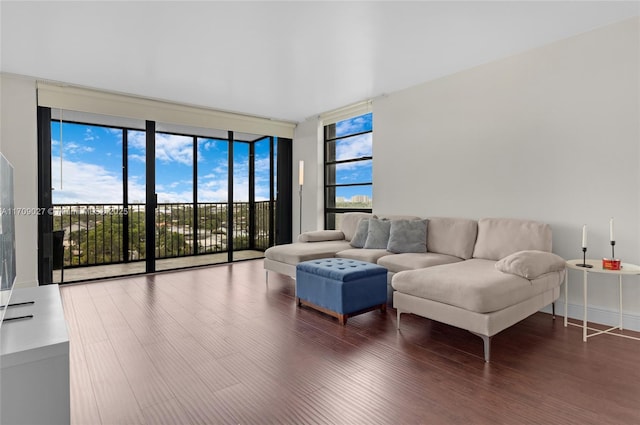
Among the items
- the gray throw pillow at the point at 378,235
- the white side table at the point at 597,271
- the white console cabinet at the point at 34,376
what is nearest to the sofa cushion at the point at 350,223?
the gray throw pillow at the point at 378,235

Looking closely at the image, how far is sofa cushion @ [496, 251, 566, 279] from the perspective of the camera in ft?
8.25

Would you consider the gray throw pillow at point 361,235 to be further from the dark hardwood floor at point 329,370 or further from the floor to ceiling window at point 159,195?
the floor to ceiling window at point 159,195

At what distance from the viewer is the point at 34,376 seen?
3.97 ft

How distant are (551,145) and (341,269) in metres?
2.30

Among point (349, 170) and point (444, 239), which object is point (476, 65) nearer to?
point (444, 239)

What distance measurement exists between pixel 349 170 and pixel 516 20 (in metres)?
3.21

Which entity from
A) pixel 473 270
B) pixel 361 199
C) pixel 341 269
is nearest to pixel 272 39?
pixel 341 269

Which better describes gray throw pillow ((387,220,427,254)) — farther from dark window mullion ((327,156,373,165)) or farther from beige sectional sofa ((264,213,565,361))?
dark window mullion ((327,156,373,165))

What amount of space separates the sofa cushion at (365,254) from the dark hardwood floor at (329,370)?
62 cm

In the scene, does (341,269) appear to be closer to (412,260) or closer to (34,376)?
(412,260)

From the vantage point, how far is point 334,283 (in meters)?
2.98

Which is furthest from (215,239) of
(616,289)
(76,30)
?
(616,289)

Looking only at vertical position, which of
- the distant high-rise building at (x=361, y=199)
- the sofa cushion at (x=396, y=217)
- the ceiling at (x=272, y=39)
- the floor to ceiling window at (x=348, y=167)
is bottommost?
the sofa cushion at (x=396, y=217)

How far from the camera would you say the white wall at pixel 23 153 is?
3918 mm
